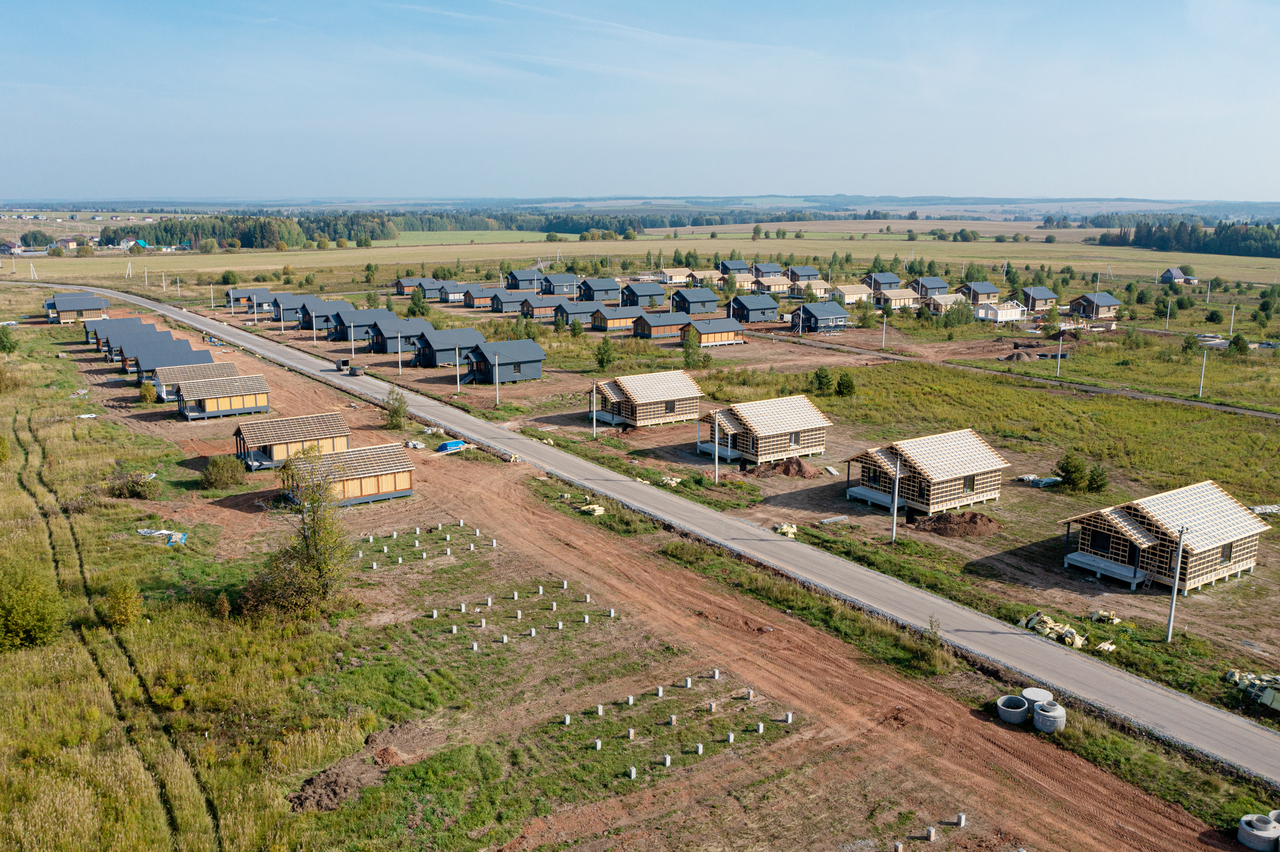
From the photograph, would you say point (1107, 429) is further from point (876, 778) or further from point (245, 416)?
point (245, 416)

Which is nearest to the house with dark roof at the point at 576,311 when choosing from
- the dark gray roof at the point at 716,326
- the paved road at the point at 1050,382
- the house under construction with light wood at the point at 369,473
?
the dark gray roof at the point at 716,326

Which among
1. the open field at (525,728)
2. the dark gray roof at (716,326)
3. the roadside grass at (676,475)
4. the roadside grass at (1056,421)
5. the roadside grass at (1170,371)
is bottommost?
the open field at (525,728)

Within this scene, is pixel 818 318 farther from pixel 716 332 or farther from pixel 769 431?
pixel 769 431

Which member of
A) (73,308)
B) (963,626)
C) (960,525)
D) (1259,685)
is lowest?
(963,626)

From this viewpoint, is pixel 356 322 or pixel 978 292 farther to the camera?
pixel 978 292

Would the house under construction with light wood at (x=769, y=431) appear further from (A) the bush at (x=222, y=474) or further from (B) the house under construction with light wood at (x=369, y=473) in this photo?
(A) the bush at (x=222, y=474)

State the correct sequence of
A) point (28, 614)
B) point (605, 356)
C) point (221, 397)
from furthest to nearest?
point (605, 356), point (221, 397), point (28, 614)

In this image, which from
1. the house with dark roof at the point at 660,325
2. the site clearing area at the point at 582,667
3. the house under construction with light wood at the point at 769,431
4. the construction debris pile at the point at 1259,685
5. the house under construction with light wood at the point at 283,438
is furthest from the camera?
the house with dark roof at the point at 660,325

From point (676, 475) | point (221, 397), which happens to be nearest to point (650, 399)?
point (676, 475)
